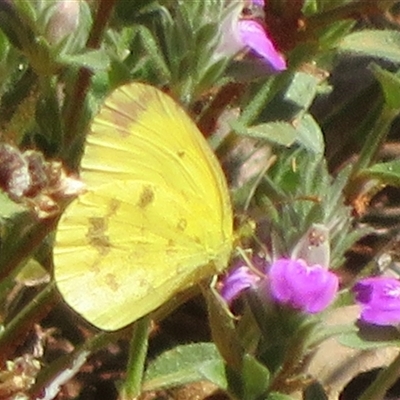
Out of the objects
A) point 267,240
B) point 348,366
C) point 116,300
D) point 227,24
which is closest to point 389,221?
point 348,366

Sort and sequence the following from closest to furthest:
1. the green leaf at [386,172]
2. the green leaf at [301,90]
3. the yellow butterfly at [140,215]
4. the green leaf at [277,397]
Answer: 1. the yellow butterfly at [140,215]
2. the green leaf at [277,397]
3. the green leaf at [301,90]
4. the green leaf at [386,172]

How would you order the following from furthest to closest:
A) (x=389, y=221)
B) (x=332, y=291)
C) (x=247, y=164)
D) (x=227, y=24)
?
(x=389, y=221) < (x=247, y=164) < (x=227, y=24) < (x=332, y=291)

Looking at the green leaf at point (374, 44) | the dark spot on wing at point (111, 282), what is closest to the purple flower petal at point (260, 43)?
the green leaf at point (374, 44)

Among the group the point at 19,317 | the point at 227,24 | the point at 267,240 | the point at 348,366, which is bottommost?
the point at 348,366

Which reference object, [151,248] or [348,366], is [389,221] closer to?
[348,366]

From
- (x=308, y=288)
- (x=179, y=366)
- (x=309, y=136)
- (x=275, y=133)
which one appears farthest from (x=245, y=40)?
(x=179, y=366)

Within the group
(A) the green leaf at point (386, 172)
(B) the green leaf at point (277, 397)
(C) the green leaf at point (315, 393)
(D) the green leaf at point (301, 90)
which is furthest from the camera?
(A) the green leaf at point (386, 172)

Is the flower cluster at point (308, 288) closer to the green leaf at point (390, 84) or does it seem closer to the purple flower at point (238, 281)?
the purple flower at point (238, 281)
